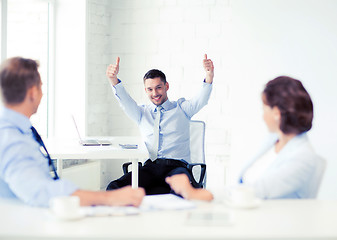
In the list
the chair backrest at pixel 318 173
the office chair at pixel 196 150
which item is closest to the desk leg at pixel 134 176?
the office chair at pixel 196 150

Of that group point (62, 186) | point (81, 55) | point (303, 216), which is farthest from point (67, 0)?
point (303, 216)

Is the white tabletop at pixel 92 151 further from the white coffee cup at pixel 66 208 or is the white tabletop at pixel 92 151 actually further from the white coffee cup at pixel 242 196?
the white coffee cup at pixel 66 208

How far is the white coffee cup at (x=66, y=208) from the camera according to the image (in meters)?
1.40

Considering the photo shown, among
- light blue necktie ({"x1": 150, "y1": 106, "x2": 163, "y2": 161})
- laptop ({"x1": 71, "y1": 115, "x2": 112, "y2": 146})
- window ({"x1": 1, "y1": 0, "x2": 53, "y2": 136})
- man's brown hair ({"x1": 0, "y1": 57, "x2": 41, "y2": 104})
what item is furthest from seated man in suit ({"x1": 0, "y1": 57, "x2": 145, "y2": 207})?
window ({"x1": 1, "y1": 0, "x2": 53, "y2": 136})

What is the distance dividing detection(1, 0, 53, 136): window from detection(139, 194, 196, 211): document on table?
2443mm

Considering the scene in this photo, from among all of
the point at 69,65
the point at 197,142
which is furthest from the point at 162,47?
the point at 197,142

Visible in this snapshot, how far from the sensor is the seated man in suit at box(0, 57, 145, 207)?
1540 millimetres

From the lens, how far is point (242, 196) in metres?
1.57

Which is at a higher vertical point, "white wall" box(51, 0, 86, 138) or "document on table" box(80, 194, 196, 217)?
"white wall" box(51, 0, 86, 138)

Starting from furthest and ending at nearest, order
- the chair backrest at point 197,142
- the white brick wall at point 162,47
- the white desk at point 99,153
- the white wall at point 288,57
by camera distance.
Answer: the white brick wall at point 162,47, the white wall at point 288,57, the chair backrest at point 197,142, the white desk at point 99,153

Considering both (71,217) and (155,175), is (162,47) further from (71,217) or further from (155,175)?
(71,217)

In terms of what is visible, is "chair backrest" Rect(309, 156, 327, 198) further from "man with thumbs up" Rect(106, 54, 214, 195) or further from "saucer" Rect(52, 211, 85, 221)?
"man with thumbs up" Rect(106, 54, 214, 195)

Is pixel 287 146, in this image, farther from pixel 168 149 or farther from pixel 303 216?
pixel 168 149

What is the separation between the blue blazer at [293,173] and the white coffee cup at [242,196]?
0.08 meters
